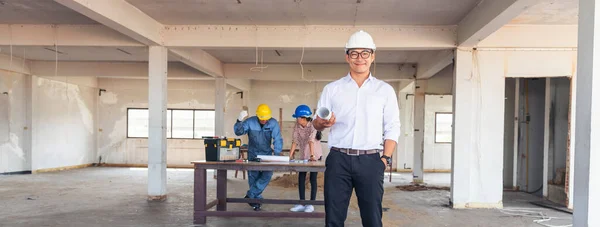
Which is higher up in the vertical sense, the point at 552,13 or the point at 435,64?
the point at 552,13

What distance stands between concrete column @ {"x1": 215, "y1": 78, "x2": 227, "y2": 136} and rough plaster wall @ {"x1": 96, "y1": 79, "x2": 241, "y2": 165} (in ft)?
8.75

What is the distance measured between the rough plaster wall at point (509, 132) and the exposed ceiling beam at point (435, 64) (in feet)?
5.35

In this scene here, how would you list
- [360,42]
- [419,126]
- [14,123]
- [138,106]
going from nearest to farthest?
[360,42] < [419,126] < [14,123] < [138,106]

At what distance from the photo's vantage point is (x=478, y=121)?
6523mm

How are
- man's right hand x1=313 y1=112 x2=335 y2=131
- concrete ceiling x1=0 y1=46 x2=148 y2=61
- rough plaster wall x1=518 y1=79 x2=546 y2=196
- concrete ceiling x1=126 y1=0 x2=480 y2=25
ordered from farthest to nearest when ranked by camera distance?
concrete ceiling x1=0 y1=46 x2=148 y2=61 → rough plaster wall x1=518 y1=79 x2=546 y2=196 → concrete ceiling x1=126 y1=0 x2=480 y2=25 → man's right hand x1=313 y1=112 x2=335 y2=131

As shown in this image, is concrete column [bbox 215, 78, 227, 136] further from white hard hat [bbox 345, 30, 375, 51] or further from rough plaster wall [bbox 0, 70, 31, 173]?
white hard hat [bbox 345, 30, 375, 51]

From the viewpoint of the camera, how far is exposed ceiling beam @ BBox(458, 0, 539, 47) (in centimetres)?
441

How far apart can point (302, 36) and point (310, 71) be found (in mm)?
4158

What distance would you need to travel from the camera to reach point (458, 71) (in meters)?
6.52

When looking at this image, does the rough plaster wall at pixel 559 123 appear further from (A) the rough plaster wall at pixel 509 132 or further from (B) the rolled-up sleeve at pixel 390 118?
(B) the rolled-up sleeve at pixel 390 118

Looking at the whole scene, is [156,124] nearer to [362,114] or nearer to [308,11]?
[308,11]

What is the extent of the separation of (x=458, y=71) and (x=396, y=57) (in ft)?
9.72

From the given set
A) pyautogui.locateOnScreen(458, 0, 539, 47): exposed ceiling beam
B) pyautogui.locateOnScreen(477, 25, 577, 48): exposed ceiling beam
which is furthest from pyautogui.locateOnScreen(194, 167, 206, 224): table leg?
pyautogui.locateOnScreen(477, 25, 577, 48): exposed ceiling beam

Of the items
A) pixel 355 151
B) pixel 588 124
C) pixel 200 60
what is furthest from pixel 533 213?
pixel 200 60
